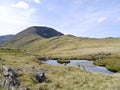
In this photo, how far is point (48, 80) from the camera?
3000cm

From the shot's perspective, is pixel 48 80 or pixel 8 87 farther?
pixel 48 80

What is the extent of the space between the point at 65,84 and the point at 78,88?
2213 millimetres

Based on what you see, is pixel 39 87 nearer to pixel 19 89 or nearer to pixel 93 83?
pixel 19 89

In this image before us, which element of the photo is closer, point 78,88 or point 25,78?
point 78,88

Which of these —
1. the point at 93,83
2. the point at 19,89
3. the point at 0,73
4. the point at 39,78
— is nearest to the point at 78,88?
the point at 93,83

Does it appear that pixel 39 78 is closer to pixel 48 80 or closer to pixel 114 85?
pixel 48 80

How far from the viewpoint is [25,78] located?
2877 cm

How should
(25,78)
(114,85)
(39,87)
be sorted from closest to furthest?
(114,85)
(39,87)
(25,78)

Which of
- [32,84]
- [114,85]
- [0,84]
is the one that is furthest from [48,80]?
[114,85]

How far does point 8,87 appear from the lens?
24.0m

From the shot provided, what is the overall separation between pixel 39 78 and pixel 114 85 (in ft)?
34.0

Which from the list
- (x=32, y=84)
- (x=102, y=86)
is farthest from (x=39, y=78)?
(x=102, y=86)

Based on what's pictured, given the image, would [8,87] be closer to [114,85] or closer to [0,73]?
[0,73]

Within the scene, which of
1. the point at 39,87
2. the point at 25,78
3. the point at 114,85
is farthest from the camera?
the point at 25,78
